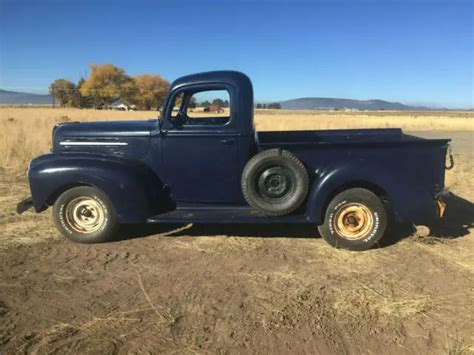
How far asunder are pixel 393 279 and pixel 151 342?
248 centimetres

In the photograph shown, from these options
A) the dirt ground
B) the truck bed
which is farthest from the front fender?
the truck bed

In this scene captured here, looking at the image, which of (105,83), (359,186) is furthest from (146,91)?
(359,186)

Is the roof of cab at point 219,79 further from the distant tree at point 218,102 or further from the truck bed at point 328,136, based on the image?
the truck bed at point 328,136

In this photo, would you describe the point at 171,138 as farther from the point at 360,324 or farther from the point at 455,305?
the point at 455,305

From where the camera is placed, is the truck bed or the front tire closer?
the front tire

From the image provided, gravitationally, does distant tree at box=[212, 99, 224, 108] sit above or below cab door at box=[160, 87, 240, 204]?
above

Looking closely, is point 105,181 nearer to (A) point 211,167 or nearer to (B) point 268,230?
(A) point 211,167

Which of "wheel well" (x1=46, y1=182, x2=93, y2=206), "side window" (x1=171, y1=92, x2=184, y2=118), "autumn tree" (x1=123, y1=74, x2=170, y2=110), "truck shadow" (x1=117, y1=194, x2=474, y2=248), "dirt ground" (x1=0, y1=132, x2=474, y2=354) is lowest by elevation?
"dirt ground" (x1=0, y1=132, x2=474, y2=354)

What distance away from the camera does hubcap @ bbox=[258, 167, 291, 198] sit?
5168mm

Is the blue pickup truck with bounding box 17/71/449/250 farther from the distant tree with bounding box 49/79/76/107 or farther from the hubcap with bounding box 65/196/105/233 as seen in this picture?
the distant tree with bounding box 49/79/76/107

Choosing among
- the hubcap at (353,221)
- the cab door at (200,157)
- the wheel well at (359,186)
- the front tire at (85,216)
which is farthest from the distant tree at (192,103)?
the hubcap at (353,221)

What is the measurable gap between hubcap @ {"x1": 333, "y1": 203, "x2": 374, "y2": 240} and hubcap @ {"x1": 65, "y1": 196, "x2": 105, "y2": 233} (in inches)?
111

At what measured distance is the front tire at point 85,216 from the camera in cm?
534

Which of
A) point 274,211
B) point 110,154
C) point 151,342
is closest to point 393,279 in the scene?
point 274,211
